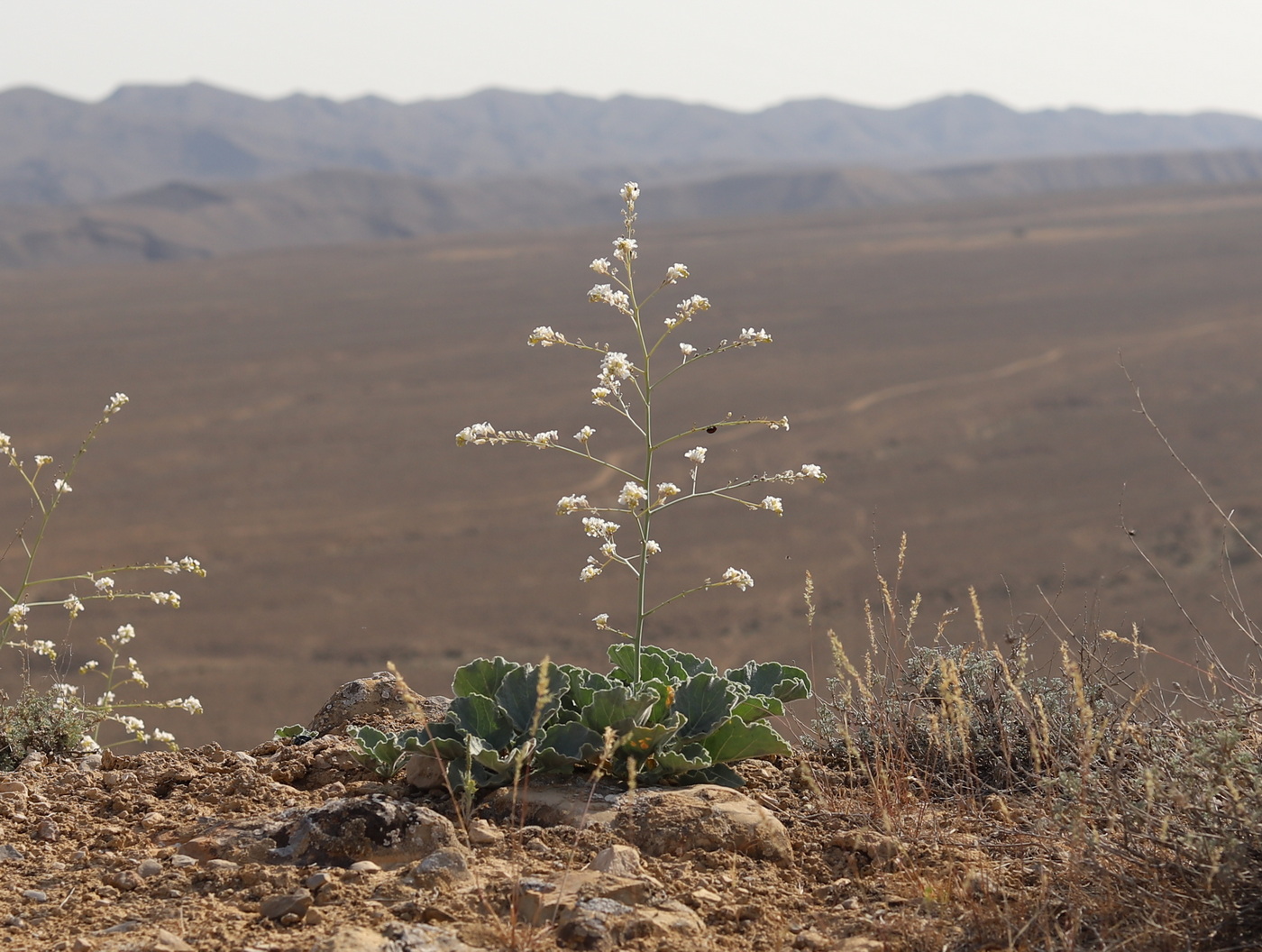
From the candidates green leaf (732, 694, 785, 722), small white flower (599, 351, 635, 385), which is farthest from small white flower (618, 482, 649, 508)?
green leaf (732, 694, 785, 722)

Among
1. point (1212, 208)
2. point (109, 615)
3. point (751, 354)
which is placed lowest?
point (109, 615)

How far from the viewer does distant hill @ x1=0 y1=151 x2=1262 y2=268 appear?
298 feet

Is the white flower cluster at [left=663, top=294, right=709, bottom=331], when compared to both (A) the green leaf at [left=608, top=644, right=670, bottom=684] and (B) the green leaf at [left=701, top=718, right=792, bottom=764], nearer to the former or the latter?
(A) the green leaf at [left=608, top=644, right=670, bottom=684]

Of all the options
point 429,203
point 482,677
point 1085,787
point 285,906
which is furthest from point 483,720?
point 429,203

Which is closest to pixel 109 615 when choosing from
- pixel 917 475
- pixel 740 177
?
pixel 917 475

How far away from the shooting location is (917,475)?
2450cm

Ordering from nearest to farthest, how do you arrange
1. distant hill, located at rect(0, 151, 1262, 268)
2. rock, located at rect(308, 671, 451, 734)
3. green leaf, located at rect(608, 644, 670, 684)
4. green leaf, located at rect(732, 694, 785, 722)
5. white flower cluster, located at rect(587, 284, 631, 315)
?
white flower cluster, located at rect(587, 284, 631, 315), green leaf, located at rect(732, 694, 785, 722), green leaf, located at rect(608, 644, 670, 684), rock, located at rect(308, 671, 451, 734), distant hill, located at rect(0, 151, 1262, 268)

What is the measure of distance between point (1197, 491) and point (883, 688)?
2116 cm

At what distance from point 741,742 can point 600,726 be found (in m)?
0.40

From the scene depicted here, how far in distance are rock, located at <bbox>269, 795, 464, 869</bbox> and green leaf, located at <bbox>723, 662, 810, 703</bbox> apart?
106 centimetres

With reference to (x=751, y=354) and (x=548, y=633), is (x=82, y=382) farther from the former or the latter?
(x=548, y=633)

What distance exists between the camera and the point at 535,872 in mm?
2627

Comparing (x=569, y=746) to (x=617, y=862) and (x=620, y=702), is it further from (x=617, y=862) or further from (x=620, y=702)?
(x=617, y=862)

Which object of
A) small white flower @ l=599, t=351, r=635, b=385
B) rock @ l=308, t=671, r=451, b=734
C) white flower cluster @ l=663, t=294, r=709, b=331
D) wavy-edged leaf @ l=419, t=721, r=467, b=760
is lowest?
rock @ l=308, t=671, r=451, b=734
